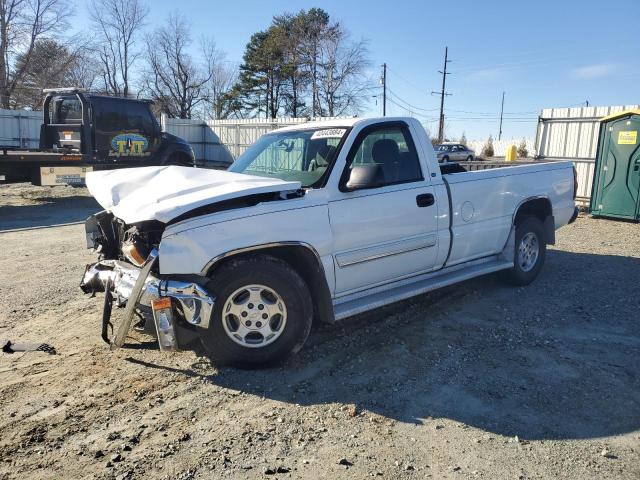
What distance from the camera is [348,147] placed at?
436cm

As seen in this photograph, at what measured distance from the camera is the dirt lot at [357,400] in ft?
9.14

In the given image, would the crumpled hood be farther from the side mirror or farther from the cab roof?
the cab roof

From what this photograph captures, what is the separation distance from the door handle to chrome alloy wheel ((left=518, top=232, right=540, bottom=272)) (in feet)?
5.90

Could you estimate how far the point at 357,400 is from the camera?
3.44 m

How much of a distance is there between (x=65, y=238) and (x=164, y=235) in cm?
635

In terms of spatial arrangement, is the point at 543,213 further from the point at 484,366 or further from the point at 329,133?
the point at 329,133

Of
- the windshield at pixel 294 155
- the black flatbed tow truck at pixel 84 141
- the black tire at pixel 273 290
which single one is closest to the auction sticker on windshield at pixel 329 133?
the windshield at pixel 294 155

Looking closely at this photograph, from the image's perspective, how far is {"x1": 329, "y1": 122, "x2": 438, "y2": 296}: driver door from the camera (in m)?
4.13

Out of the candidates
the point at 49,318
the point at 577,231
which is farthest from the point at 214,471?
the point at 577,231

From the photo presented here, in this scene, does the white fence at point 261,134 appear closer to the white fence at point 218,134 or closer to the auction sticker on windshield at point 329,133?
the white fence at point 218,134

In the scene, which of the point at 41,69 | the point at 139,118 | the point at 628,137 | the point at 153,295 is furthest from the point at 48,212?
the point at 41,69

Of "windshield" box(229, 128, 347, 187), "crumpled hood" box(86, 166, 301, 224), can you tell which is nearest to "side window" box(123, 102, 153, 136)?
"windshield" box(229, 128, 347, 187)

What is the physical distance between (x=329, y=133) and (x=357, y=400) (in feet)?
7.80

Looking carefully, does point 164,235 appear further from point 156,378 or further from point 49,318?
point 49,318
